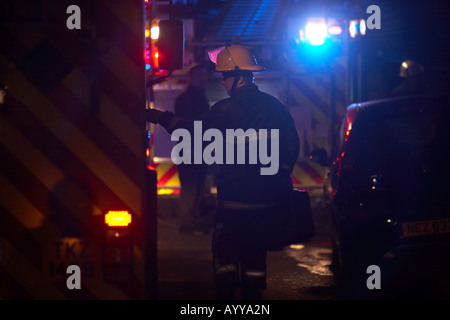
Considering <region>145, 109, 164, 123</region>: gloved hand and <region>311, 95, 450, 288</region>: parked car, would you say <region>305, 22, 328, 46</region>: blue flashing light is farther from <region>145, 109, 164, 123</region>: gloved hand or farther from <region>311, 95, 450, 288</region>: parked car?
<region>145, 109, 164, 123</region>: gloved hand

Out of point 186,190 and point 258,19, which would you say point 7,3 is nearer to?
point 186,190

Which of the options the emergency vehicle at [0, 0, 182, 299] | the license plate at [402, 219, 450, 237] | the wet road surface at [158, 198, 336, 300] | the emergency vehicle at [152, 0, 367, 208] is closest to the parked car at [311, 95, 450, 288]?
the license plate at [402, 219, 450, 237]

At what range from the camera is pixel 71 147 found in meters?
4.40

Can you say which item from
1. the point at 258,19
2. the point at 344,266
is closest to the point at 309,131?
the point at 258,19

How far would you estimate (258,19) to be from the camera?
15.4m

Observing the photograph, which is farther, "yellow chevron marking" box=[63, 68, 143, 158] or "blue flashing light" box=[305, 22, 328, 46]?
"blue flashing light" box=[305, 22, 328, 46]

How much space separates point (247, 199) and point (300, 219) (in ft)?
1.55

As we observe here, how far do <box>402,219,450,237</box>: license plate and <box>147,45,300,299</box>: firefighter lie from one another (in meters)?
1.33

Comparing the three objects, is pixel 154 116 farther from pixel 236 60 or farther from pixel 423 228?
pixel 423 228

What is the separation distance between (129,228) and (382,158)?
2770mm

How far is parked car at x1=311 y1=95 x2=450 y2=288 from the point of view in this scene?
20.6 ft

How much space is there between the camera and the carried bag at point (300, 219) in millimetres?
5465

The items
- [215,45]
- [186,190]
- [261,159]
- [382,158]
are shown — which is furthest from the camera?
[215,45]

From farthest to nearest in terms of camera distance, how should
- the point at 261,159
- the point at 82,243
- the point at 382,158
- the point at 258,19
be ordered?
the point at 258,19, the point at 382,158, the point at 261,159, the point at 82,243
